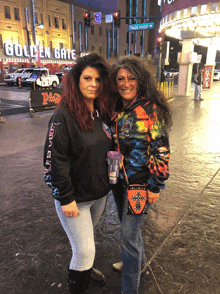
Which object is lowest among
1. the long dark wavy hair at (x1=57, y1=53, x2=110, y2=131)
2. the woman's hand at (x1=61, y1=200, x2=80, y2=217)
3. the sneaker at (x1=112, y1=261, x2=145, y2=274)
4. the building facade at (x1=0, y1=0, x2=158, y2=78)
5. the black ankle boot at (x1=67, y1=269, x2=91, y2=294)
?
the sneaker at (x1=112, y1=261, x2=145, y2=274)

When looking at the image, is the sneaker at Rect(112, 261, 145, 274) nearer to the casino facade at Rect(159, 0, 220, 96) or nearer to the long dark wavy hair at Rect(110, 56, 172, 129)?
the long dark wavy hair at Rect(110, 56, 172, 129)

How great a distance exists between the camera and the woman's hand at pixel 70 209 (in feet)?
5.41

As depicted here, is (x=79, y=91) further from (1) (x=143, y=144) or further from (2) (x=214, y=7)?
(2) (x=214, y=7)

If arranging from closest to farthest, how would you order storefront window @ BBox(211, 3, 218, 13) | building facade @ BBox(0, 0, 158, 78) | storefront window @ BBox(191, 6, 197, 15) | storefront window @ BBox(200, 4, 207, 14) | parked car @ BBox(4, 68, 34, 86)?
storefront window @ BBox(211, 3, 218, 13), storefront window @ BBox(200, 4, 207, 14), storefront window @ BBox(191, 6, 197, 15), parked car @ BBox(4, 68, 34, 86), building facade @ BBox(0, 0, 158, 78)

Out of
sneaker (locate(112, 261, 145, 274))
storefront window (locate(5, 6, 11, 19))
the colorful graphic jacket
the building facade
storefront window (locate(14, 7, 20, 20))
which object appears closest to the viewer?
the colorful graphic jacket

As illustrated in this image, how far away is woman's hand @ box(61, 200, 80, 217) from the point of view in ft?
5.41

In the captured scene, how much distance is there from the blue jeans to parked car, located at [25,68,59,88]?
67.8 ft

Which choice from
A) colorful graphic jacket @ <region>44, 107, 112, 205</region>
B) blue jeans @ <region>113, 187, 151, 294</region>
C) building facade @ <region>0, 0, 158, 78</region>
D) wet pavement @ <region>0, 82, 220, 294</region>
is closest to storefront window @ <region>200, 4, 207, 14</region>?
wet pavement @ <region>0, 82, 220, 294</region>

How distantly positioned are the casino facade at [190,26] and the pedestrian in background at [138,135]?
10533 millimetres

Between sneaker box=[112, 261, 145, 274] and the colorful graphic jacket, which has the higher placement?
the colorful graphic jacket

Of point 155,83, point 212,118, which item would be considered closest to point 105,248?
point 155,83

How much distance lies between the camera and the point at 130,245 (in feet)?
6.02

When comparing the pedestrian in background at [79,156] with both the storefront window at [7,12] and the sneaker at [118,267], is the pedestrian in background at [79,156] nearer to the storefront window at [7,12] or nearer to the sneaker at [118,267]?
the sneaker at [118,267]

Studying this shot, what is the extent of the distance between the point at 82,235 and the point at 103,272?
2.89 ft
